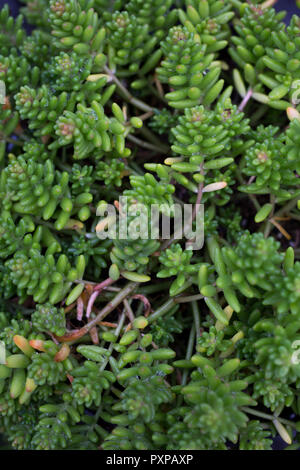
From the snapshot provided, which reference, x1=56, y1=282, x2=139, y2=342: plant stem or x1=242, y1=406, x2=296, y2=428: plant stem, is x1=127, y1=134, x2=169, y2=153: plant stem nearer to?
x1=56, y1=282, x2=139, y2=342: plant stem

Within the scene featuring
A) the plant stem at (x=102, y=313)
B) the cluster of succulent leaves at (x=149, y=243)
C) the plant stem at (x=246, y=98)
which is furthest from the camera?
the plant stem at (x=246, y=98)

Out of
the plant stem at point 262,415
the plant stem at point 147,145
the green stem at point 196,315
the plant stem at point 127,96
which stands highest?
the plant stem at point 127,96

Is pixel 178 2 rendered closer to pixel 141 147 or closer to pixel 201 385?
pixel 141 147

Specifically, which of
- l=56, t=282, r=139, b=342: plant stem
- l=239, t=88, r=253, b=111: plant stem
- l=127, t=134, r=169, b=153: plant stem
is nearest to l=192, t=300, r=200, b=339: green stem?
l=56, t=282, r=139, b=342: plant stem

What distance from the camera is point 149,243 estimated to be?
140cm

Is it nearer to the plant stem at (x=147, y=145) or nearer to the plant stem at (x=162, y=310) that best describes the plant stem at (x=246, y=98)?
the plant stem at (x=147, y=145)

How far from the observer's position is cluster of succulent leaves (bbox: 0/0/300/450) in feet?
4.36

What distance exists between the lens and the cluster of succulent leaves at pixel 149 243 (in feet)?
4.36

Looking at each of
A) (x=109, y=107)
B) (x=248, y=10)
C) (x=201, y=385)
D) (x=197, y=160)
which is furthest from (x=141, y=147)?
(x=201, y=385)

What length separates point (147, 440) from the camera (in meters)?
1.36

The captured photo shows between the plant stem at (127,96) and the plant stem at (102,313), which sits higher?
the plant stem at (127,96)

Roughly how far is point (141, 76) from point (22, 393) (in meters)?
1.23

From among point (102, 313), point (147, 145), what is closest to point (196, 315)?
point (102, 313)

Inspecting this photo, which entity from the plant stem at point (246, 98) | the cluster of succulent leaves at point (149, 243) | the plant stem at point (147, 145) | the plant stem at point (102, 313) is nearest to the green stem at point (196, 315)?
the cluster of succulent leaves at point (149, 243)
